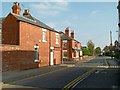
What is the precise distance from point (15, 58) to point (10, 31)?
420 cm

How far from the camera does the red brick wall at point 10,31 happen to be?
104 feet

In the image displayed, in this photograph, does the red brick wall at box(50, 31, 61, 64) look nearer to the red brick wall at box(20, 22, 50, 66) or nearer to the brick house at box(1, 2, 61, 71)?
the brick house at box(1, 2, 61, 71)

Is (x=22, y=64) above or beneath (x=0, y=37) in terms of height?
beneath

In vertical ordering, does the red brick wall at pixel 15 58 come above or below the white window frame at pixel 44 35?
below

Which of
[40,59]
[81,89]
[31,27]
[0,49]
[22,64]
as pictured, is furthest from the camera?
[40,59]

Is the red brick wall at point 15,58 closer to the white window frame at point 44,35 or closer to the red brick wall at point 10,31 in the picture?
the red brick wall at point 10,31

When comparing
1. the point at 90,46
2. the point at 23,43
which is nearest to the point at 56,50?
the point at 23,43

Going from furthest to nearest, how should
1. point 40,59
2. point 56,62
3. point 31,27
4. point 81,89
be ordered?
point 56,62 < point 40,59 < point 31,27 < point 81,89

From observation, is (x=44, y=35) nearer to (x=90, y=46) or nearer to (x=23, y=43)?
(x=23, y=43)

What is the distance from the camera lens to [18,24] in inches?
1254

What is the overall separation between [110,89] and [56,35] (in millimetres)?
32825

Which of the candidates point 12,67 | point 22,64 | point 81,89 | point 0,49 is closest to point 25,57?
point 22,64

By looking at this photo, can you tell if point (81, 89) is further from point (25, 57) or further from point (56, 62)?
point (56, 62)

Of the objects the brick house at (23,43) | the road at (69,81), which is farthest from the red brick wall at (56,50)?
the road at (69,81)
